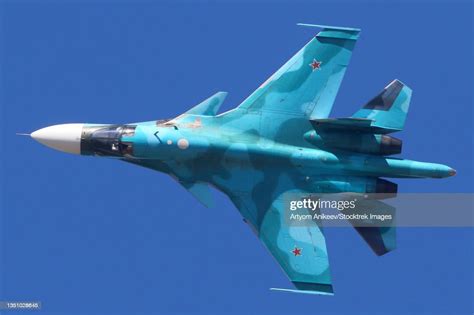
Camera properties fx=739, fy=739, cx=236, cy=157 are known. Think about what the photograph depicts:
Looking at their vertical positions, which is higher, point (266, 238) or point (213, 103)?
point (213, 103)

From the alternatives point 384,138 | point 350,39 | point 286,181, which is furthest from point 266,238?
point 350,39

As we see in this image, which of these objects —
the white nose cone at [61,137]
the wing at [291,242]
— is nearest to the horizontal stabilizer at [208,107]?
the wing at [291,242]

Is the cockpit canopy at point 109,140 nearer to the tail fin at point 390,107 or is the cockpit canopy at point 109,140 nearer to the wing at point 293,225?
the wing at point 293,225

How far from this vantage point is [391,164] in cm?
1650

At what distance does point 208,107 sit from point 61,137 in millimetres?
3407

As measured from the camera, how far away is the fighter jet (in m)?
16.6

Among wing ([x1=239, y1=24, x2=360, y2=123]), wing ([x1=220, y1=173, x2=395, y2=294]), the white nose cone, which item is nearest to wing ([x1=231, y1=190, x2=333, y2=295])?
wing ([x1=220, y1=173, x2=395, y2=294])

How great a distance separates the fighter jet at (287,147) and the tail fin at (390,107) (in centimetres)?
2

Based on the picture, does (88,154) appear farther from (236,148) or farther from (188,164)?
(236,148)

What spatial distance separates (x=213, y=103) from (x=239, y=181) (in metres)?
1.90

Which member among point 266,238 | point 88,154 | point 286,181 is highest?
point 88,154

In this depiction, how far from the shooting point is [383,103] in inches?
664

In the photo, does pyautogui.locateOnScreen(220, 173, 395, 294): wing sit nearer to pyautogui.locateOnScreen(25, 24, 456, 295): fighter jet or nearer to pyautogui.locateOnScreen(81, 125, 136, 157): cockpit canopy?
pyautogui.locateOnScreen(25, 24, 456, 295): fighter jet

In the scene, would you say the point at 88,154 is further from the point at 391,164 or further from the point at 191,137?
A: the point at 391,164
